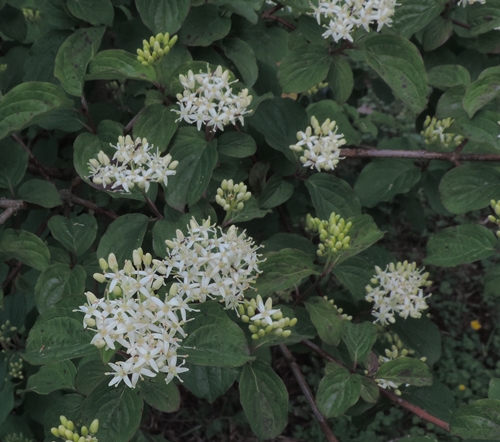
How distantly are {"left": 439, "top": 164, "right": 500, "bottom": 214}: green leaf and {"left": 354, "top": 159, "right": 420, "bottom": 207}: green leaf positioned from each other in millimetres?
237

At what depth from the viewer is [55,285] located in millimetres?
1359

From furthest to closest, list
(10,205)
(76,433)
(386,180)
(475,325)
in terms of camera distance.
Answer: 1. (475,325)
2. (386,180)
3. (10,205)
4. (76,433)

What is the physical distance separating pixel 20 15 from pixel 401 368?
166 cm

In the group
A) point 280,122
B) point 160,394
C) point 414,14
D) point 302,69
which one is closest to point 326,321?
point 160,394

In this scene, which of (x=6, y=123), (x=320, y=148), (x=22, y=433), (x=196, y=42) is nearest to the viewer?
(x=6, y=123)

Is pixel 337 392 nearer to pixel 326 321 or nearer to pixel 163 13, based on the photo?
pixel 326 321

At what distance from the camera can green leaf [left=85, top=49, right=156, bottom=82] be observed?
1350mm

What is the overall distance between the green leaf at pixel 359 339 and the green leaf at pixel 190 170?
0.51m

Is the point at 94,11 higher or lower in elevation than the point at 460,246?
higher

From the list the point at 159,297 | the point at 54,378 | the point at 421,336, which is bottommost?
the point at 421,336

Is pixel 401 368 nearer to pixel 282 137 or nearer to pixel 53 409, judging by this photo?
pixel 282 137

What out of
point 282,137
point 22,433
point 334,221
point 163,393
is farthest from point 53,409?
point 282,137

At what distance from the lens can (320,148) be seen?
1478 mm

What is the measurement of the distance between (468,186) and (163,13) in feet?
3.32
